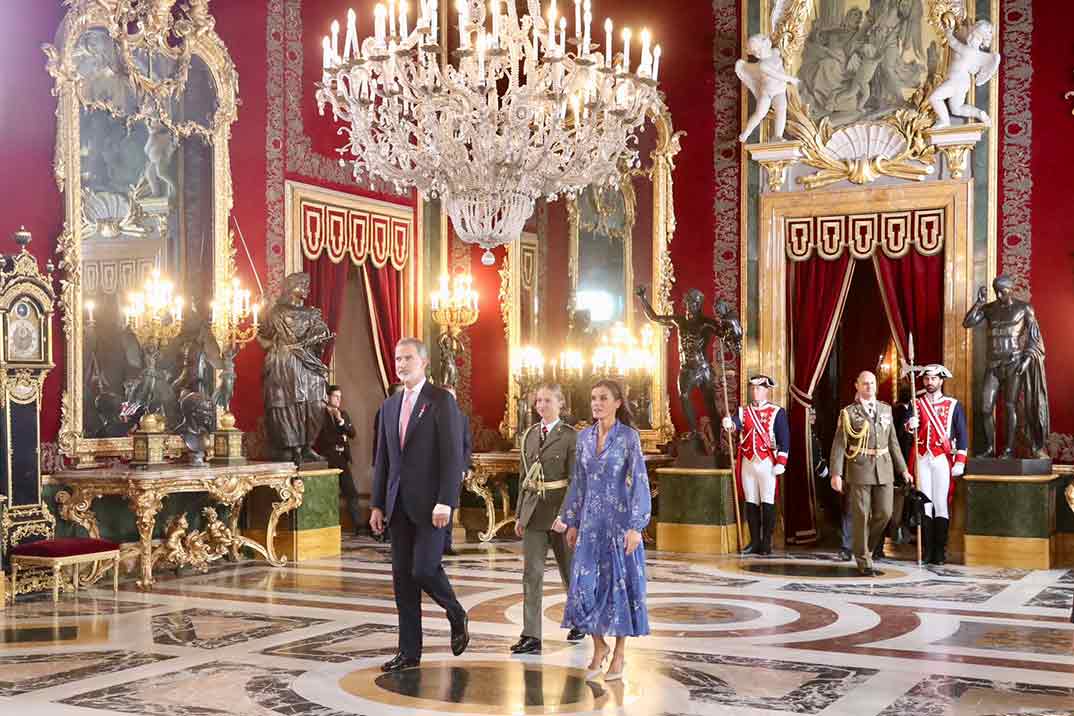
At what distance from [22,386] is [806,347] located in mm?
6303

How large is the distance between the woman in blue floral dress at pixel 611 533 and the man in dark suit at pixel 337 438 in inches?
234

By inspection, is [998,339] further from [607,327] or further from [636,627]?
[636,627]

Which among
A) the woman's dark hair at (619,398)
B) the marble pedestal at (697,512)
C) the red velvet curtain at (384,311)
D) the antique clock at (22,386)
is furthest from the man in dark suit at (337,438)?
the woman's dark hair at (619,398)

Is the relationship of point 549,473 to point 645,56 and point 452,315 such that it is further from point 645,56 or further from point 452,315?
point 452,315

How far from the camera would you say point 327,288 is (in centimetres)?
1167

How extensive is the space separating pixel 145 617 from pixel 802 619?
3.79 metres

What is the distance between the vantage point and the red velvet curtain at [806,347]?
11.4 m

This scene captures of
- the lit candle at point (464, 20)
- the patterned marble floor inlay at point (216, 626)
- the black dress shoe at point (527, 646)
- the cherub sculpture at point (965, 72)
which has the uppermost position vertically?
the cherub sculpture at point (965, 72)

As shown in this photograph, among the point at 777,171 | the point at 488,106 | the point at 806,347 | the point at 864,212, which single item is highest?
the point at 777,171

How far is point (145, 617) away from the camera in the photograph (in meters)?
7.77

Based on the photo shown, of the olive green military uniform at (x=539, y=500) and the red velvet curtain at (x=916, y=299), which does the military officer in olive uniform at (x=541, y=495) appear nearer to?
the olive green military uniform at (x=539, y=500)

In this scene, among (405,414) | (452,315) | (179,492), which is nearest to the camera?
(405,414)

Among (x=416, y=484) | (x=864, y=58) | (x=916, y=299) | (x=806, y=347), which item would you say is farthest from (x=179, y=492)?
(x=864, y=58)

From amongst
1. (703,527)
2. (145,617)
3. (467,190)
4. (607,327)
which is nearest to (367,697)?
(145,617)
